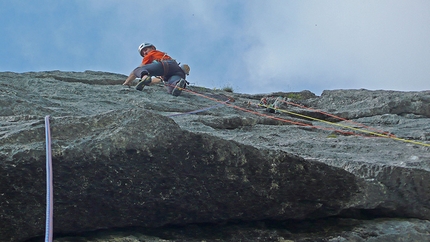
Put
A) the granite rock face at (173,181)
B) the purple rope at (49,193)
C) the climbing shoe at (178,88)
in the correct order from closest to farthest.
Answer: the purple rope at (49,193), the granite rock face at (173,181), the climbing shoe at (178,88)

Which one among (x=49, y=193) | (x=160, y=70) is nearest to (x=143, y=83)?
(x=160, y=70)

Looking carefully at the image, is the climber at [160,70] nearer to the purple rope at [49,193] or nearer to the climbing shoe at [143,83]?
the climbing shoe at [143,83]

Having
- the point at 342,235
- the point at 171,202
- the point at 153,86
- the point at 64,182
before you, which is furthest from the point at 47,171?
the point at 153,86

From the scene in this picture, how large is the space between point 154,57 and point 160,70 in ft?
1.58

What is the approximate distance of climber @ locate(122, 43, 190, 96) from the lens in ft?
36.7

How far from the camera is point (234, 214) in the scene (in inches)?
151

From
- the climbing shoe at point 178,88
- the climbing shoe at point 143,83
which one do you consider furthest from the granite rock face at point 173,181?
the climbing shoe at point 178,88

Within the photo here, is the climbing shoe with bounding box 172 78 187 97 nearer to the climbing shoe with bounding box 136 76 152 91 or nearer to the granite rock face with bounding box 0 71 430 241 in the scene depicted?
the climbing shoe with bounding box 136 76 152 91

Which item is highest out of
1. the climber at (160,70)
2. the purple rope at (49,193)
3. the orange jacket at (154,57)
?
the orange jacket at (154,57)

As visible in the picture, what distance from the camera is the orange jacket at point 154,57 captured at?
1173 centimetres

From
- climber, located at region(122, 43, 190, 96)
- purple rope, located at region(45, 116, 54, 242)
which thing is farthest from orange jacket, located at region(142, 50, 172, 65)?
purple rope, located at region(45, 116, 54, 242)

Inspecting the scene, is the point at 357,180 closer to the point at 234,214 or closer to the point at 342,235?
the point at 342,235

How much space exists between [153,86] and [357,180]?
325 inches

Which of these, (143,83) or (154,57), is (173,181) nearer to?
(143,83)
